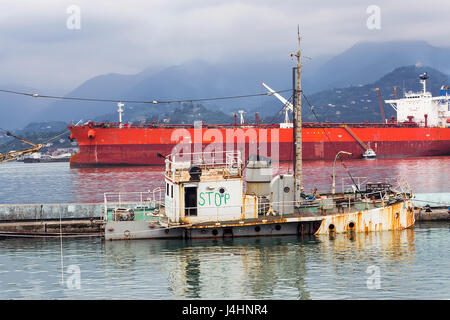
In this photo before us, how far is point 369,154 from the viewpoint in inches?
2795

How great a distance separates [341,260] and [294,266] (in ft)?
6.38

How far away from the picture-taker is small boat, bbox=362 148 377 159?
233ft

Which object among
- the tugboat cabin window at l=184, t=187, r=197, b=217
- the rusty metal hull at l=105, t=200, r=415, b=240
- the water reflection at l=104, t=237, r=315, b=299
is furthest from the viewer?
the rusty metal hull at l=105, t=200, r=415, b=240

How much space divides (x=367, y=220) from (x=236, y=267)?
7853 millimetres

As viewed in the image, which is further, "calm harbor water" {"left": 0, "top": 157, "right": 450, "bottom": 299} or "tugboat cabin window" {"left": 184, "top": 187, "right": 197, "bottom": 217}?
"tugboat cabin window" {"left": 184, "top": 187, "right": 197, "bottom": 217}

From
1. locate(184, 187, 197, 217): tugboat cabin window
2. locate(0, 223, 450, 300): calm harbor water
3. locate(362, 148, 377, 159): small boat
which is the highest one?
locate(362, 148, 377, 159): small boat

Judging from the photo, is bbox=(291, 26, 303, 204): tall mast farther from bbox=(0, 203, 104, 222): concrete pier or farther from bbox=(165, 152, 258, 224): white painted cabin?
bbox=(0, 203, 104, 222): concrete pier

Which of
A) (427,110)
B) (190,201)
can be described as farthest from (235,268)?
(427,110)

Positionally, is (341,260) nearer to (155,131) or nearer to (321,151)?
(155,131)

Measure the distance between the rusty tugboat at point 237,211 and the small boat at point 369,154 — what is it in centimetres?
4749

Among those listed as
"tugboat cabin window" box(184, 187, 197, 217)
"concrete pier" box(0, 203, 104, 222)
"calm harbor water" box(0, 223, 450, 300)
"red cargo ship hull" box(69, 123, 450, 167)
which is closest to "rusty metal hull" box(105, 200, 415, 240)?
"calm harbor water" box(0, 223, 450, 300)

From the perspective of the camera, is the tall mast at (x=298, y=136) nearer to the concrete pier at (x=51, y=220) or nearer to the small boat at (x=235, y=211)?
the small boat at (x=235, y=211)
